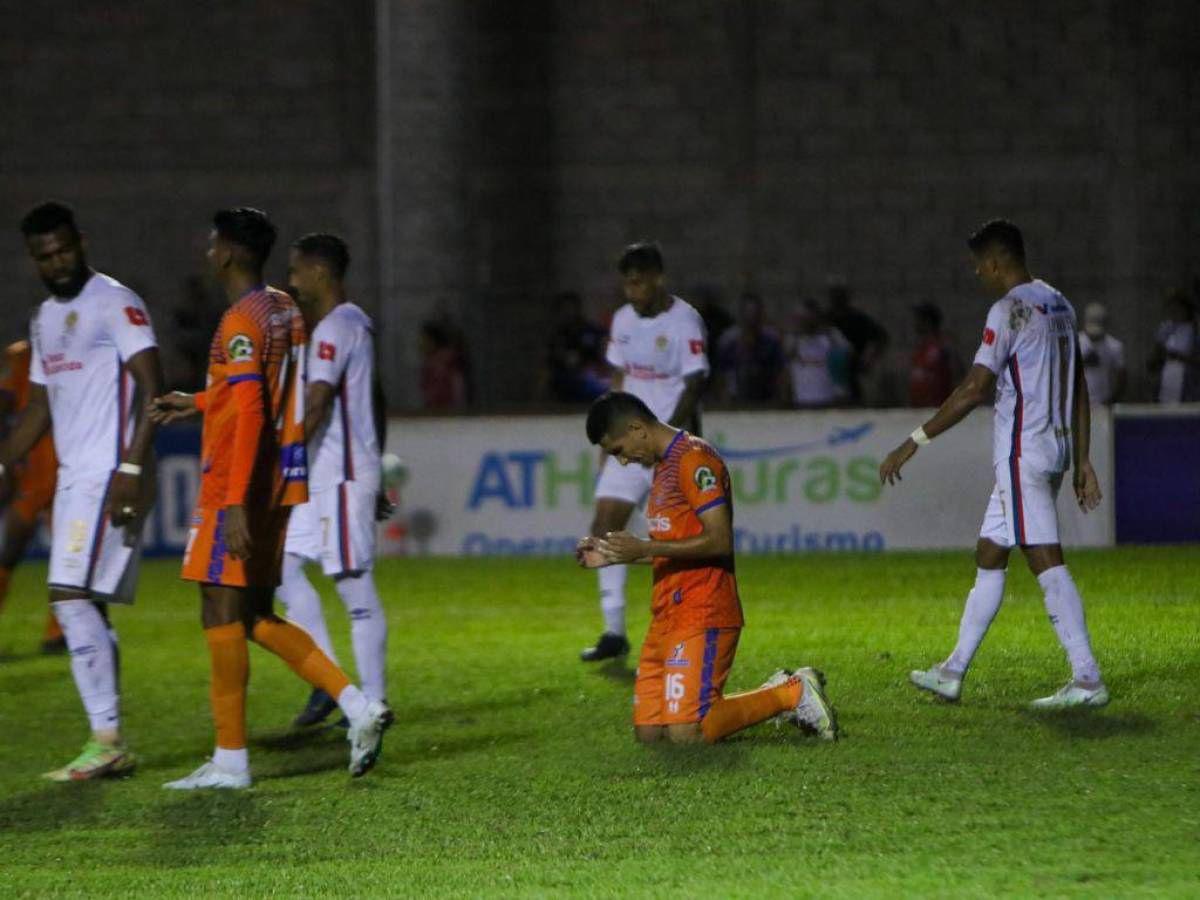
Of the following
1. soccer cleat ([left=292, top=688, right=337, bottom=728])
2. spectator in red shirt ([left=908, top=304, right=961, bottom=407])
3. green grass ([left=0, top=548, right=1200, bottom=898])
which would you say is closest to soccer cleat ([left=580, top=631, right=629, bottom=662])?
Result: green grass ([left=0, top=548, right=1200, bottom=898])

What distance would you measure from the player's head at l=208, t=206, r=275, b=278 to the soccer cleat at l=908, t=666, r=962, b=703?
3221 millimetres

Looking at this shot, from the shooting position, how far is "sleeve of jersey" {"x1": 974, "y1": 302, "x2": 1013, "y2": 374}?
7914mm

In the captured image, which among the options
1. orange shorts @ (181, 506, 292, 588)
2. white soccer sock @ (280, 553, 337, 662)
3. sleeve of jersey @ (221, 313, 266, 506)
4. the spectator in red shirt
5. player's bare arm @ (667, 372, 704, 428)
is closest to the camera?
sleeve of jersey @ (221, 313, 266, 506)

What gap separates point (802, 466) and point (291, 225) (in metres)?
10.1

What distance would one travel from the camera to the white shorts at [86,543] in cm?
768

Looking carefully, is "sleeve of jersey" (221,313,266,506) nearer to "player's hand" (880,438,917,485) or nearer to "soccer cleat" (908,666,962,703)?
"player's hand" (880,438,917,485)

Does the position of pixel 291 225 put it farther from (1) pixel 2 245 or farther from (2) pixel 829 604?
(2) pixel 829 604

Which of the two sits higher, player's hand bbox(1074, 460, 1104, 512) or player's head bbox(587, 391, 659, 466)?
player's head bbox(587, 391, 659, 466)

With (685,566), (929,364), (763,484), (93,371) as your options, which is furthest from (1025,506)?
(929,364)

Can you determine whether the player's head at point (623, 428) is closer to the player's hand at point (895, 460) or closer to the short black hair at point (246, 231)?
the player's hand at point (895, 460)

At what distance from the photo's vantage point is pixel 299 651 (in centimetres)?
752

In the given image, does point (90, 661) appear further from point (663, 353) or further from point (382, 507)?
point (663, 353)

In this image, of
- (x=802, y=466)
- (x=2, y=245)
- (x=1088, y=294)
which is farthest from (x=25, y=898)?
(x=2, y=245)

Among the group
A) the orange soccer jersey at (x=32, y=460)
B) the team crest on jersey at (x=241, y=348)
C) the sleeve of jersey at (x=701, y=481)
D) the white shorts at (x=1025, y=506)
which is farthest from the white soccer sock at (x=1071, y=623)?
the orange soccer jersey at (x=32, y=460)
